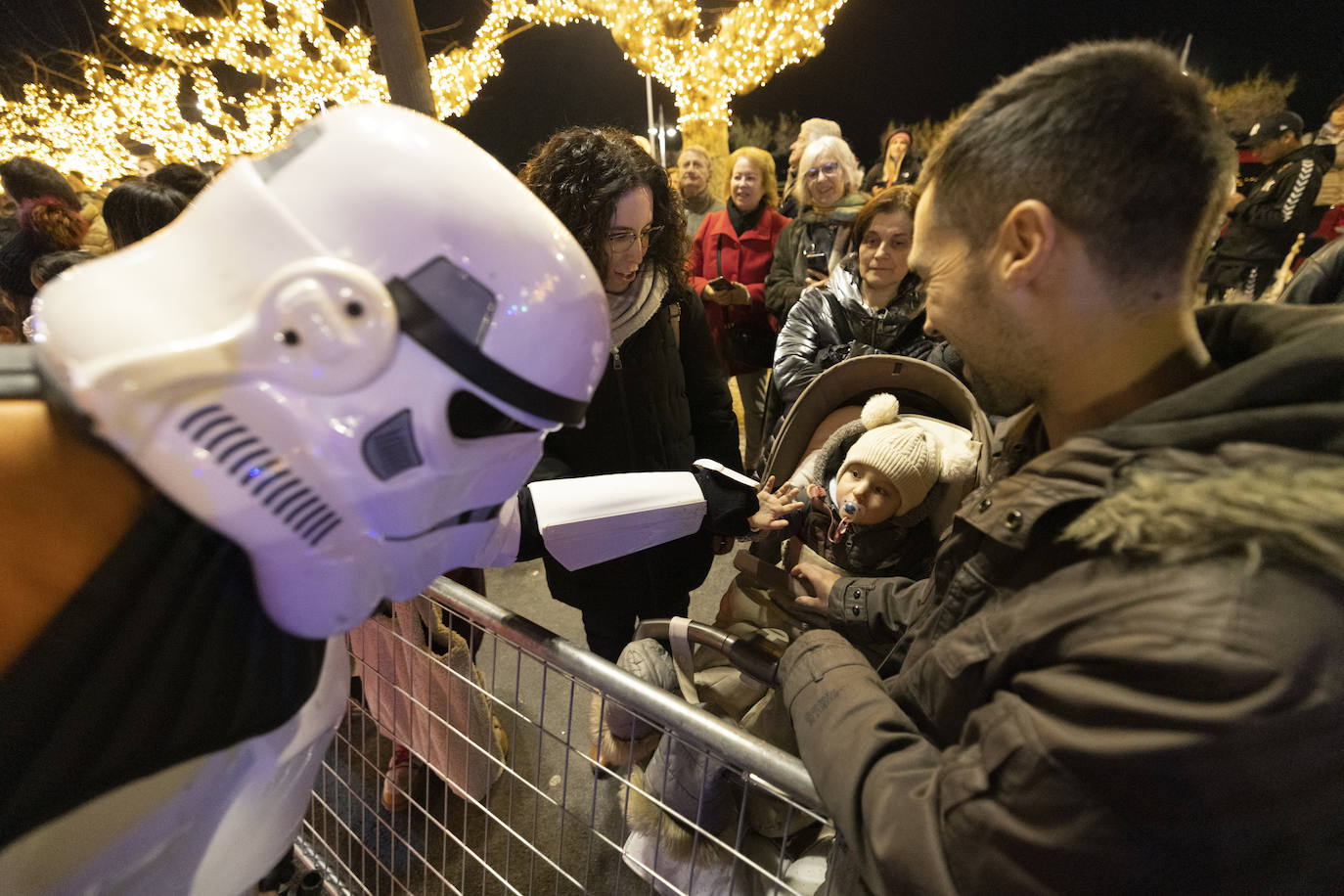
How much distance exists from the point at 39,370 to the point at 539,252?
433 millimetres

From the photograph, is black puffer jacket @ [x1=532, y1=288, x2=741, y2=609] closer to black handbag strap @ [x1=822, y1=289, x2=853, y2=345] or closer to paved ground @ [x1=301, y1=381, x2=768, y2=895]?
paved ground @ [x1=301, y1=381, x2=768, y2=895]

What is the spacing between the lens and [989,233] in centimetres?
77

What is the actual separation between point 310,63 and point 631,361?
25.9 feet

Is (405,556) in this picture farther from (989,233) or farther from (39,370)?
(989,233)

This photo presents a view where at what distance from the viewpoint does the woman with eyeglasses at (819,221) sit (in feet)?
9.82

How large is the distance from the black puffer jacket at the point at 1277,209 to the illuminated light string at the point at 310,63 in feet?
14.8

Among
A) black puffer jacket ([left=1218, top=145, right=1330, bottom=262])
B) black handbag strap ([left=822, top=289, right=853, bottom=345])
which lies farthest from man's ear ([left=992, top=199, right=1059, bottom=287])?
black puffer jacket ([left=1218, top=145, right=1330, bottom=262])

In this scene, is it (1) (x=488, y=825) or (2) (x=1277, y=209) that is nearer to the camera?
(1) (x=488, y=825)

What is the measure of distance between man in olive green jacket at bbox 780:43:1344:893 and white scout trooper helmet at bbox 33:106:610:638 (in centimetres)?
53

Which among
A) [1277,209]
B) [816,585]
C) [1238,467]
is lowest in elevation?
[816,585]

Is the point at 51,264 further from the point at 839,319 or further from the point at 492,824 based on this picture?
the point at 839,319

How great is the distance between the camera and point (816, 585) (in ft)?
4.32

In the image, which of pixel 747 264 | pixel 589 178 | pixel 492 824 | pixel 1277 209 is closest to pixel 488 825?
pixel 492 824

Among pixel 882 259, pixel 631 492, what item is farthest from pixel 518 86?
pixel 631 492
